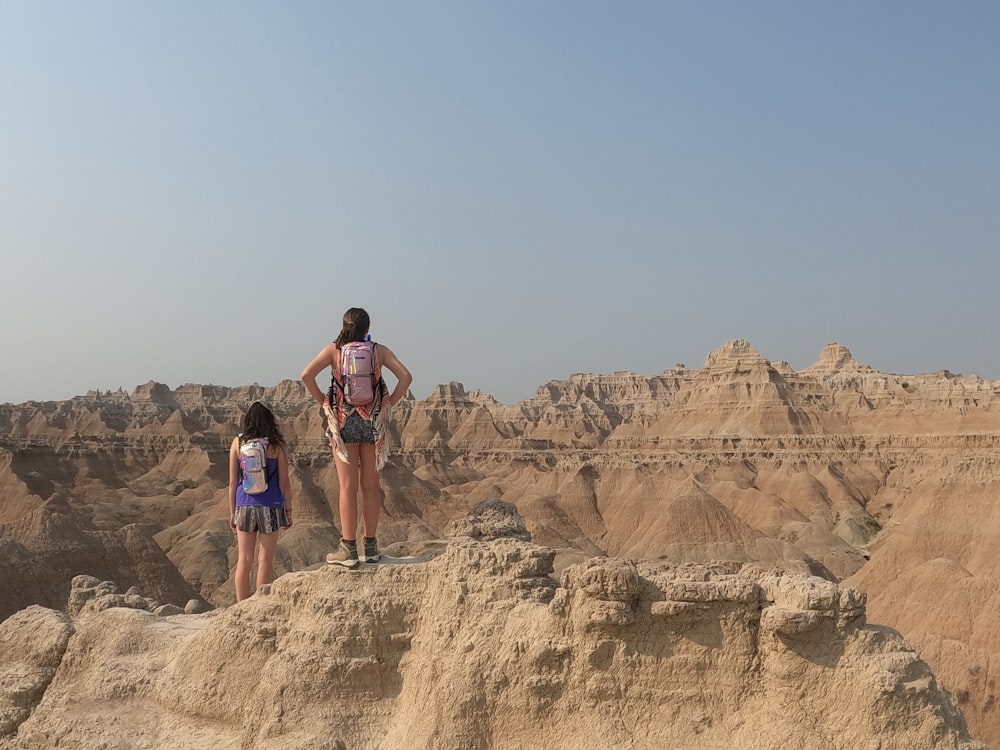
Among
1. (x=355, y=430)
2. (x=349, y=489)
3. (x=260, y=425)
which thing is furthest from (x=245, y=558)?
(x=355, y=430)

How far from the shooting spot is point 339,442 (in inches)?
289

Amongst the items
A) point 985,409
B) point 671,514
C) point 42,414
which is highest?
point 42,414

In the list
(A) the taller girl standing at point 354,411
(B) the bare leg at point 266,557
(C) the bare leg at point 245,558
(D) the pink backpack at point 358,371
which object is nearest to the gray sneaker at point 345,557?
(A) the taller girl standing at point 354,411

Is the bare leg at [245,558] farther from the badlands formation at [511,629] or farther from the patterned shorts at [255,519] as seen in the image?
the badlands formation at [511,629]

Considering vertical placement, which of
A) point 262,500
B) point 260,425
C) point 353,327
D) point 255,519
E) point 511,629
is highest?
point 353,327

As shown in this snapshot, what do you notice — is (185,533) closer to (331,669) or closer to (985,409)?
(331,669)

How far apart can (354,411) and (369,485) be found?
0.69 m

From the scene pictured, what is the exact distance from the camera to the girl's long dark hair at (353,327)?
7.44 meters

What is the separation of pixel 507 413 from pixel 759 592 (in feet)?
382

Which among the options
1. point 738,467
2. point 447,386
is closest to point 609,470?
point 738,467

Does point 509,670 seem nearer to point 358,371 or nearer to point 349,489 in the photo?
point 349,489

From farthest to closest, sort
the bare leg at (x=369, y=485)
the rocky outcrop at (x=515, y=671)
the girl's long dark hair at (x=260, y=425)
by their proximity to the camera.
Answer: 1. the girl's long dark hair at (x=260, y=425)
2. the bare leg at (x=369, y=485)
3. the rocky outcrop at (x=515, y=671)

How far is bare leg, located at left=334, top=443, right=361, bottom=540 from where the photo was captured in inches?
291

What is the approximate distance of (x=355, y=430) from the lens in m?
7.37
